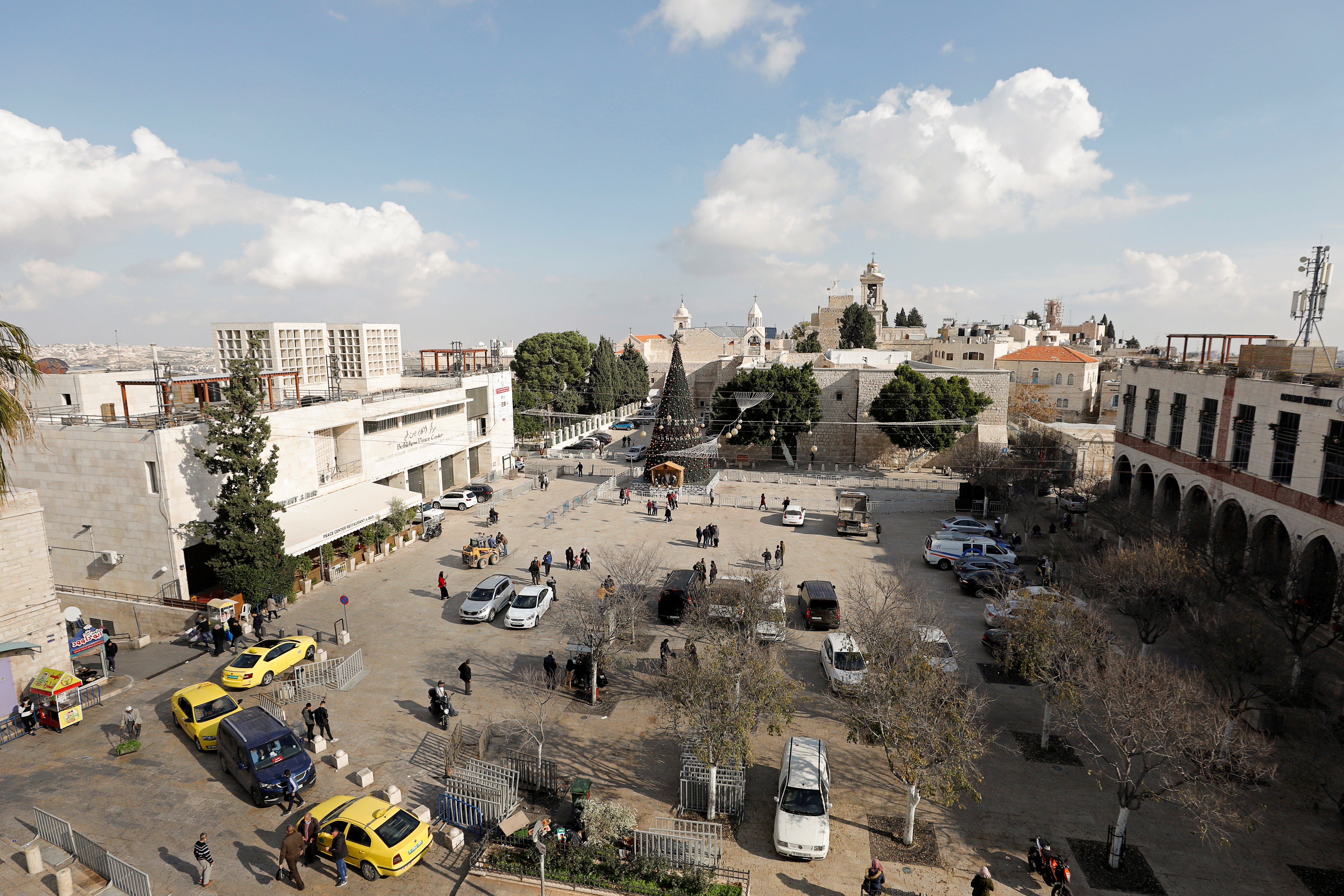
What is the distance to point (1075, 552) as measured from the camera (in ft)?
87.9

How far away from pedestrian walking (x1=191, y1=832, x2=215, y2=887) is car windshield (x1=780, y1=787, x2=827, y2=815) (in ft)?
32.7

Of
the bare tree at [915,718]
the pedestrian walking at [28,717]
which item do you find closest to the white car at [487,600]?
the pedestrian walking at [28,717]

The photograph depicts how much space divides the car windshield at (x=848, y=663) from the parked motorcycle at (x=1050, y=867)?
5.70 m

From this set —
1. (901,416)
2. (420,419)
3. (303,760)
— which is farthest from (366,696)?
(901,416)

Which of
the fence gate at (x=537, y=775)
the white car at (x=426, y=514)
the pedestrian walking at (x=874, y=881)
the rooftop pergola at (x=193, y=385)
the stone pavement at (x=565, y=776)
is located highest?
the rooftop pergola at (x=193, y=385)

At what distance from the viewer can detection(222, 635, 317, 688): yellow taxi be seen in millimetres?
17734

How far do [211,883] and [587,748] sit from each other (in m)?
7.20

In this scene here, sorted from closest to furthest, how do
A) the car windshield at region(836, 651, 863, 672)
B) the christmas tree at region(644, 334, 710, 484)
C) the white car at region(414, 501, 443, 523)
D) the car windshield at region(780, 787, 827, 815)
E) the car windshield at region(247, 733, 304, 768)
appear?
the car windshield at region(780, 787, 827, 815), the car windshield at region(247, 733, 304, 768), the car windshield at region(836, 651, 863, 672), the white car at region(414, 501, 443, 523), the christmas tree at region(644, 334, 710, 484)

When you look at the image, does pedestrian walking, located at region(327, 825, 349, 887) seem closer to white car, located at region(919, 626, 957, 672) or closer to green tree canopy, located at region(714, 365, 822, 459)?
white car, located at region(919, 626, 957, 672)

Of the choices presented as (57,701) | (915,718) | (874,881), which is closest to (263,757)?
(57,701)

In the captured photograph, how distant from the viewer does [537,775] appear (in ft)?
45.5

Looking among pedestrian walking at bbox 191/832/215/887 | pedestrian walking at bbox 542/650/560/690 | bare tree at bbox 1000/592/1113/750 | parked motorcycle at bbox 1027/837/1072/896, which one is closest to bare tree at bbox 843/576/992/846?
parked motorcycle at bbox 1027/837/1072/896

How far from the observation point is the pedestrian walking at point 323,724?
15117 mm

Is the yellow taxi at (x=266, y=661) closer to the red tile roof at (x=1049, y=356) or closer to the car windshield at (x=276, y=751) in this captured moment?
the car windshield at (x=276, y=751)
